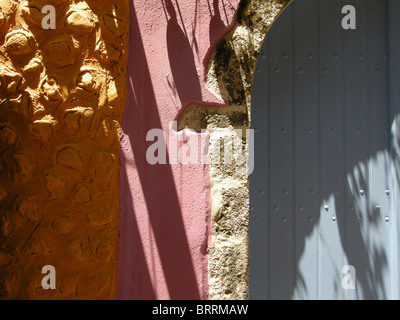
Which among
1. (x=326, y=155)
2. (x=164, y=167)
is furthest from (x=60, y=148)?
(x=326, y=155)

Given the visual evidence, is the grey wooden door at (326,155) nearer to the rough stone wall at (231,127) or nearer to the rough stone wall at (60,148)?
the rough stone wall at (231,127)

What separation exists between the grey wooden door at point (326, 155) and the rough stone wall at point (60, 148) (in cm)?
91

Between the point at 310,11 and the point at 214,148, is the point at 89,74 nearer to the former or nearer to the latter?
the point at 214,148

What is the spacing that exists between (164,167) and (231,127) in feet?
1.31

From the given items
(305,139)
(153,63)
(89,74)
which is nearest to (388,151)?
(305,139)

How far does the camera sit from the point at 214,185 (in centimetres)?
250

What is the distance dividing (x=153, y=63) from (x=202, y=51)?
258mm

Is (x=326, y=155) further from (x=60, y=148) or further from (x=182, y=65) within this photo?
(x=60, y=148)
